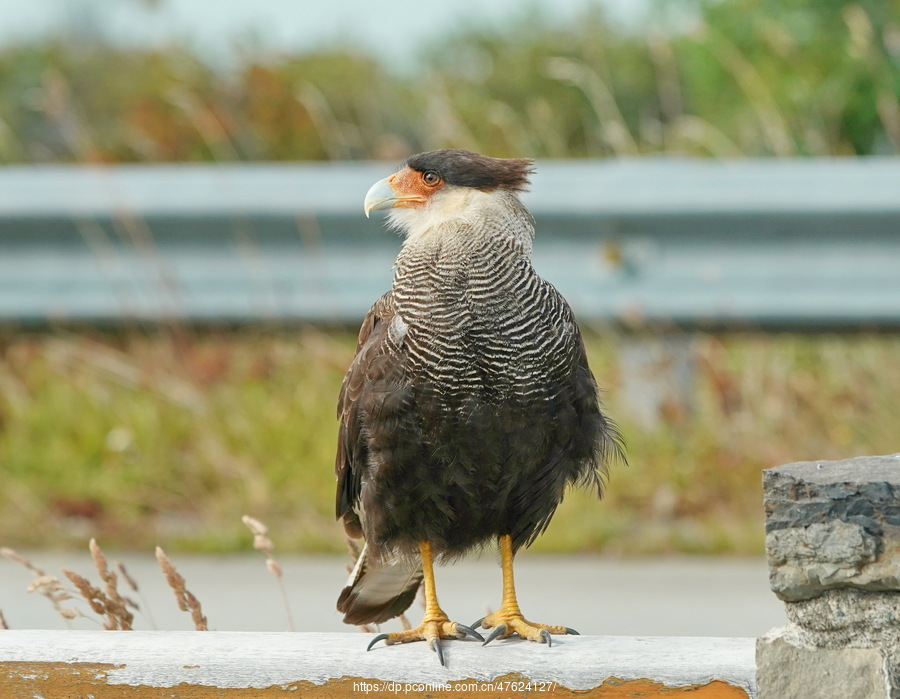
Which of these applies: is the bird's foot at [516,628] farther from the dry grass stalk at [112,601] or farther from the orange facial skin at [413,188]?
the orange facial skin at [413,188]

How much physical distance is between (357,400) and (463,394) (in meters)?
0.30

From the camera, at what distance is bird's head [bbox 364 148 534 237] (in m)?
2.64

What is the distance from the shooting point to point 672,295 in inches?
196

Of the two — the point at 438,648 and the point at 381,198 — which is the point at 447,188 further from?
the point at 438,648

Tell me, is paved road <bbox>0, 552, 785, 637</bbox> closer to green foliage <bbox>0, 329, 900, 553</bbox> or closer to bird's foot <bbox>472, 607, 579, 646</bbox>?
green foliage <bbox>0, 329, 900, 553</bbox>

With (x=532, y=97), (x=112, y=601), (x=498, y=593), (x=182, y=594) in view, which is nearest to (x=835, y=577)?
(x=182, y=594)

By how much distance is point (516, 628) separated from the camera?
8.35ft

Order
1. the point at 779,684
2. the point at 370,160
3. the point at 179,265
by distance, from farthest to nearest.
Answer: the point at 370,160, the point at 179,265, the point at 779,684

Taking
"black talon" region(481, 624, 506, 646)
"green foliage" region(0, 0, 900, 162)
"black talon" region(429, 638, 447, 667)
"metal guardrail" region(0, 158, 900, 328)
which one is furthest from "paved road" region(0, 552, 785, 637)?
"green foliage" region(0, 0, 900, 162)

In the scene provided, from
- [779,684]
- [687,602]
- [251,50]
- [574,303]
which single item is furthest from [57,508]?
[251,50]

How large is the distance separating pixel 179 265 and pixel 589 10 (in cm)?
1007

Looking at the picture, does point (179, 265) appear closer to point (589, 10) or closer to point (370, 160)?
point (370, 160)

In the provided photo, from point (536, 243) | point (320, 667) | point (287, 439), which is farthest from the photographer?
point (287, 439)

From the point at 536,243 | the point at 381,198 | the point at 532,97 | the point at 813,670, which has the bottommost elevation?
the point at 813,670
